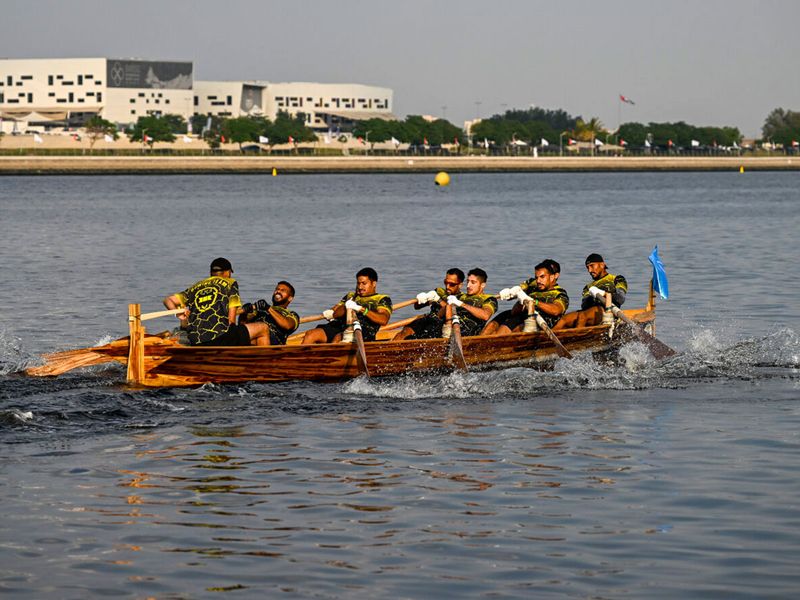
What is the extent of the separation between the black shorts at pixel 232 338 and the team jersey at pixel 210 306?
43 millimetres

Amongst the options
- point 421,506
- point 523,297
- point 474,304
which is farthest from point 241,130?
point 421,506

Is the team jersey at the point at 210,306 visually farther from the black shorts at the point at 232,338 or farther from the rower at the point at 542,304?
the rower at the point at 542,304

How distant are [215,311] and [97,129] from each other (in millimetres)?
151821

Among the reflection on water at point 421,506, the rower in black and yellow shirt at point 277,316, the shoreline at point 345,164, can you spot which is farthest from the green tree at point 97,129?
the reflection on water at point 421,506

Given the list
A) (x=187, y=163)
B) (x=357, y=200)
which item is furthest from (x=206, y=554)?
(x=187, y=163)

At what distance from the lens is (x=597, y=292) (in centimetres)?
2009

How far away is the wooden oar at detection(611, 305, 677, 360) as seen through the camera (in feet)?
66.5

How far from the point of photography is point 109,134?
167500 mm

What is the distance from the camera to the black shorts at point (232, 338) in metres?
17.3

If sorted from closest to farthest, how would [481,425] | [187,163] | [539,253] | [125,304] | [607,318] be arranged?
[481,425] → [607,318] → [125,304] → [539,253] → [187,163]

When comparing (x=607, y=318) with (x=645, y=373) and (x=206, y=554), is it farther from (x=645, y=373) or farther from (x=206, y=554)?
(x=206, y=554)

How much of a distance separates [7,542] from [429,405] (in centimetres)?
718

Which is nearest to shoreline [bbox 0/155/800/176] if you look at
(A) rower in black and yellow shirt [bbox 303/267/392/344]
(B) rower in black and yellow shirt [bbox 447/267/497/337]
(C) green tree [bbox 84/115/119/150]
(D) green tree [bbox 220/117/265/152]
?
(D) green tree [bbox 220/117/265/152]

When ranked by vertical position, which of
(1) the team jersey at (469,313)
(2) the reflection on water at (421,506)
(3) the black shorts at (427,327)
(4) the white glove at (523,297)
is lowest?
(2) the reflection on water at (421,506)
